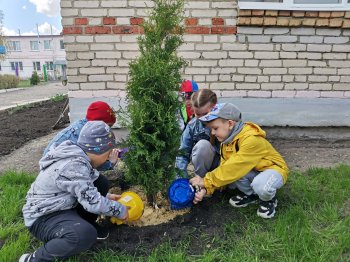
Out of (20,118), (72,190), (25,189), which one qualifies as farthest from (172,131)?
(20,118)

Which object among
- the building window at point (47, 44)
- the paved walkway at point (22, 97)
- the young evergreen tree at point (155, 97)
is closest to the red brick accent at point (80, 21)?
the young evergreen tree at point (155, 97)

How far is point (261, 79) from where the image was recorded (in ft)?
16.6

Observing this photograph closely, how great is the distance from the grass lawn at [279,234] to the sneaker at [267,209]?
5cm

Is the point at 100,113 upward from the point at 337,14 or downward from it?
downward

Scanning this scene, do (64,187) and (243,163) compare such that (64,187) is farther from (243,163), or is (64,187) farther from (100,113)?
(243,163)

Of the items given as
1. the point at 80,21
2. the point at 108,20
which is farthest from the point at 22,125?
the point at 108,20

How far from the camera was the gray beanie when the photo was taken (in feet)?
7.82

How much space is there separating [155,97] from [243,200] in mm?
1263

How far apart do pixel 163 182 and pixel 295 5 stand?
348 centimetres

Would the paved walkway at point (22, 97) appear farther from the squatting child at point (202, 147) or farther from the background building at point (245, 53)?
the squatting child at point (202, 147)

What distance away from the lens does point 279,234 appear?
253 centimetres

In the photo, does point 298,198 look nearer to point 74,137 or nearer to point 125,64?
point 74,137

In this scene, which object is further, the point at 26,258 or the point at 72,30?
the point at 72,30

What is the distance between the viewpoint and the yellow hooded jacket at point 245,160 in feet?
8.98
